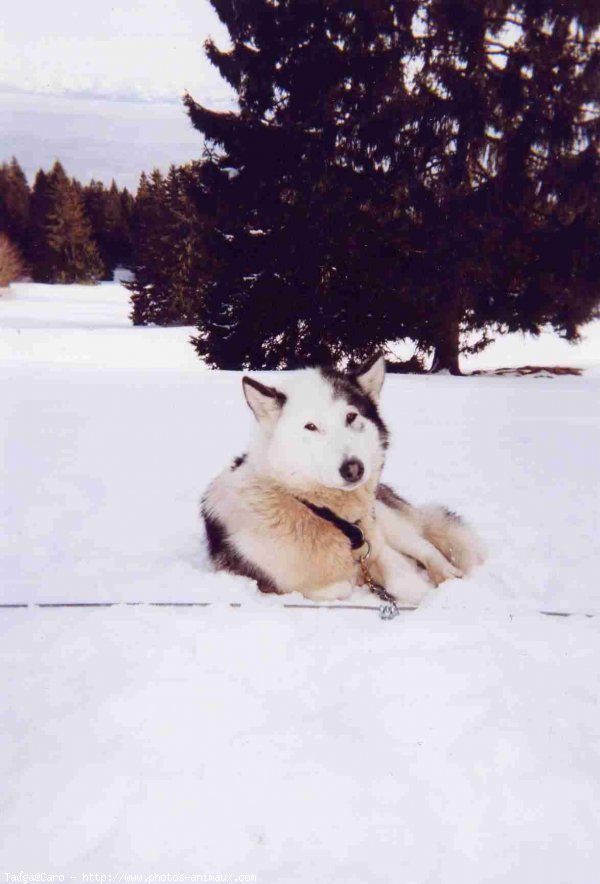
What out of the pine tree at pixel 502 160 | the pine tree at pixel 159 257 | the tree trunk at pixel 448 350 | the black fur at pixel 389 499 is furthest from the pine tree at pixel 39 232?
the black fur at pixel 389 499

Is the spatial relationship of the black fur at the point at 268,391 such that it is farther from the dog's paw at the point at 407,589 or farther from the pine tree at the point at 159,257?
the pine tree at the point at 159,257

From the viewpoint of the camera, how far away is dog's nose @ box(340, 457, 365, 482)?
2459 mm

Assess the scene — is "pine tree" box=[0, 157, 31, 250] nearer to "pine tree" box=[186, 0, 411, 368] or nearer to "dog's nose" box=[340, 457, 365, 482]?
"pine tree" box=[186, 0, 411, 368]

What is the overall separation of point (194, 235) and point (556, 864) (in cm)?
1092

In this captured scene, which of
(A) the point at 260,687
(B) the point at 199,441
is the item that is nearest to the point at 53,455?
(B) the point at 199,441

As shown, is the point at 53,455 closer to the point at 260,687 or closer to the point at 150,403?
the point at 150,403

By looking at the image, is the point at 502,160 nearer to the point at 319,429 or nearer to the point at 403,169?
the point at 403,169

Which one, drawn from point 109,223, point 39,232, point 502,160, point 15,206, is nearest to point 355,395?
point 502,160

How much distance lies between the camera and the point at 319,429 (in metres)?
2.62

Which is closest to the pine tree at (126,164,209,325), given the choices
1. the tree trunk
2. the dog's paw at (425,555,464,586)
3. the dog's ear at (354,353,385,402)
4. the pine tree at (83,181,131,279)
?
the pine tree at (83,181,131,279)

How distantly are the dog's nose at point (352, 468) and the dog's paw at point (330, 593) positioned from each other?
47cm

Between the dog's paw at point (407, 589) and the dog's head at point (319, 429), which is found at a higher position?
the dog's head at point (319, 429)

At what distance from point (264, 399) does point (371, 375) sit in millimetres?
526

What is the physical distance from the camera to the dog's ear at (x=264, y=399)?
2680 mm
